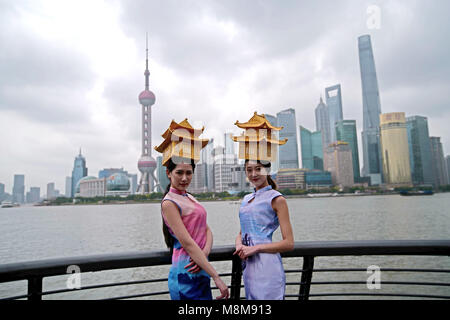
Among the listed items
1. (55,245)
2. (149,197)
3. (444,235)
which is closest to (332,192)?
(149,197)

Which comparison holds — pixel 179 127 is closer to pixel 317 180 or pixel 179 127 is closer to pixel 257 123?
pixel 257 123

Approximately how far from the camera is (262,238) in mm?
1652

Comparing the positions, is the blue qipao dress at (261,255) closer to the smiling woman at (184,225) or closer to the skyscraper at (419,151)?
the smiling woman at (184,225)

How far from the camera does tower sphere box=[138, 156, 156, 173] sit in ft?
293

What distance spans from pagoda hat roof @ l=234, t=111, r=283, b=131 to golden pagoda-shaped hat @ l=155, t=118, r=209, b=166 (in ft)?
0.89

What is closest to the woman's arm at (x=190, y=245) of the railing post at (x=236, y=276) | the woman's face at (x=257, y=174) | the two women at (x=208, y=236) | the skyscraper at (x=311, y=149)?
the two women at (x=208, y=236)

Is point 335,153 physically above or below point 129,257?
above

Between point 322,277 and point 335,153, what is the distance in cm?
6791

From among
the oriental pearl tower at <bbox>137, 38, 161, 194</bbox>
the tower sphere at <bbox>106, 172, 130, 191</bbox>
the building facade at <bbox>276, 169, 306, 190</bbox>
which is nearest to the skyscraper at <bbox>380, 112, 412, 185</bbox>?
the building facade at <bbox>276, 169, 306, 190</bbox>

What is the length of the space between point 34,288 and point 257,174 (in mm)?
1279

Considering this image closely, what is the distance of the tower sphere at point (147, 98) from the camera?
9744 cm

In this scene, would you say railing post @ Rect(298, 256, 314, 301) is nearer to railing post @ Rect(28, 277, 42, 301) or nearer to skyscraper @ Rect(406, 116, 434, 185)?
railing post @ Rect(28, 277, 42, 301)

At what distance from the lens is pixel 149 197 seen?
61562mm
